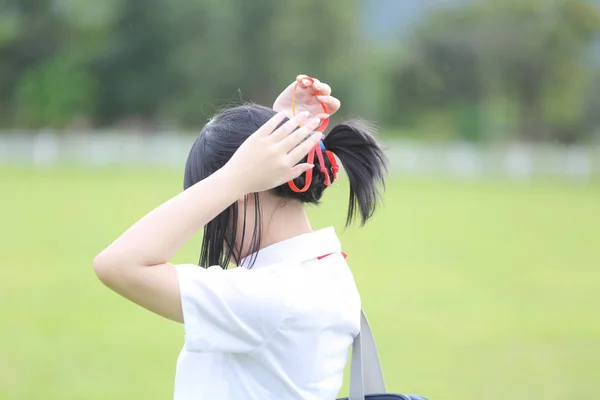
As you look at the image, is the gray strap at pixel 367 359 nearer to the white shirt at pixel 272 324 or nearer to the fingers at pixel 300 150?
the white shirt at pixel 272 324

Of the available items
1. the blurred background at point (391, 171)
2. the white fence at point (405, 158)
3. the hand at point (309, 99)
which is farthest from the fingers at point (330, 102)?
the white fence at point (405, 158)

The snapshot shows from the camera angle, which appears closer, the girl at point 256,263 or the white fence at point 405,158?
the girl at point 256,263

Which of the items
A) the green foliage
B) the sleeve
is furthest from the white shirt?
the green foliage

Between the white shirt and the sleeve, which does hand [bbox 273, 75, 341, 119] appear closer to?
the white shirt

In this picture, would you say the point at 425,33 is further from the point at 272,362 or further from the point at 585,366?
the point at 272,362

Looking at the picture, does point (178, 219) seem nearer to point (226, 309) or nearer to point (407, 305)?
point (226, 309)

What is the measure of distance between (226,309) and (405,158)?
2423 centimetres

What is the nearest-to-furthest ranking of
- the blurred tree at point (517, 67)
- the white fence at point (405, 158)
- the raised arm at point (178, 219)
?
the raised arm at point (178, 219)
the white fence at point (405, 158)
the blurred tree at point (517, 67)

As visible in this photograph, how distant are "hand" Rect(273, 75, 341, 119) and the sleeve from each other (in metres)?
0.42

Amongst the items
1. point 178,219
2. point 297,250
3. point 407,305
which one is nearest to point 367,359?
point 297,250

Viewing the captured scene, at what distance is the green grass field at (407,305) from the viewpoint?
4.94 meters

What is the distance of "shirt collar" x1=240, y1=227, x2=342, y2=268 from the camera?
162cm

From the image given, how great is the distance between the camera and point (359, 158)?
1.78 m

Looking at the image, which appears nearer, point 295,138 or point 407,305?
point 295,138
